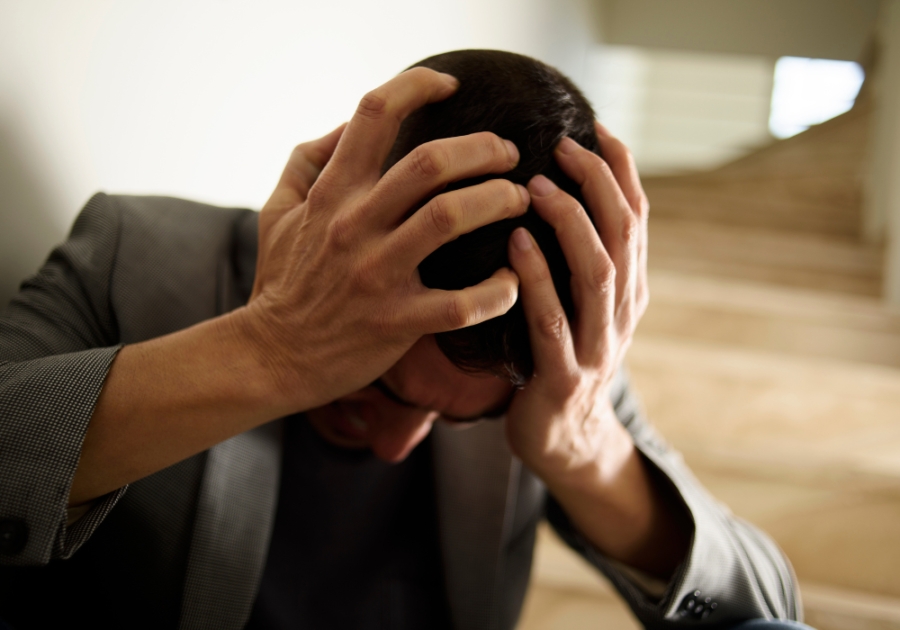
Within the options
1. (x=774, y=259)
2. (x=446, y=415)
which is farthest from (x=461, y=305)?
(x=774, y=259)

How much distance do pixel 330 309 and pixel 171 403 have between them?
5.7 inches

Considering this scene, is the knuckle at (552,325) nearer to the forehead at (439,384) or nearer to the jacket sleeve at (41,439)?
the forehead at (439,384)

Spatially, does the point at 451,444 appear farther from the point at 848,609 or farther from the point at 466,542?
the point at 848,609

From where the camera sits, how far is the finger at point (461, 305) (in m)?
0.41

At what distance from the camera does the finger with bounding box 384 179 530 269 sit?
392mm

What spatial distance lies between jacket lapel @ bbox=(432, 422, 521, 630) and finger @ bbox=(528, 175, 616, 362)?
361 millimetres

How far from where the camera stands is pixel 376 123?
1.41ft

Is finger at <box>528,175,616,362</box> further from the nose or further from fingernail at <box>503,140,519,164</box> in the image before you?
the nose

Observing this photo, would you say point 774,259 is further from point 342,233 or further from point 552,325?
point 342,233

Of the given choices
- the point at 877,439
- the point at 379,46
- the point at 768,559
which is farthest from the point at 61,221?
the point at 877,439

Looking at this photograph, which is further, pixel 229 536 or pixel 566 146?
pixel 229 536

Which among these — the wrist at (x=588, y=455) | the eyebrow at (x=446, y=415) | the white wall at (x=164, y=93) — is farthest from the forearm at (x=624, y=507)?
the white wall at (x=164, y=93)

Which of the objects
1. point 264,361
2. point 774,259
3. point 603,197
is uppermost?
point 603,197

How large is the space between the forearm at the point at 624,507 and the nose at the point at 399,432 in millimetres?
175
